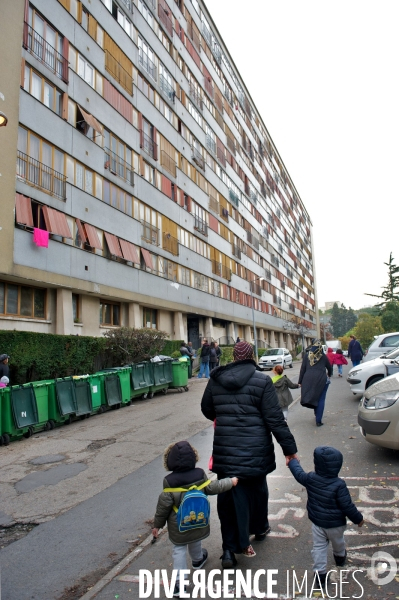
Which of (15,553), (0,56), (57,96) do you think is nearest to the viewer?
(15,553)

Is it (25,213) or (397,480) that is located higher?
(25,213)

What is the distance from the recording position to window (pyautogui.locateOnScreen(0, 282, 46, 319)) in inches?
691

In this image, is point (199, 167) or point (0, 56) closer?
point (0, 56)

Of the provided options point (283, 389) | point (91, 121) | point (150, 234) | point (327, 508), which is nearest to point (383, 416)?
point (283, 389)

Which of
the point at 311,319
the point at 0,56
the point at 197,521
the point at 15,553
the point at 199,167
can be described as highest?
the point at 199,167

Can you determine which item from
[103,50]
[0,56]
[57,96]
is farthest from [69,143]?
[103,50]

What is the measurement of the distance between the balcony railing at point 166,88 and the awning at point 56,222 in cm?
1637

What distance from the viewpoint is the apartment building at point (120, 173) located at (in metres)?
18.2

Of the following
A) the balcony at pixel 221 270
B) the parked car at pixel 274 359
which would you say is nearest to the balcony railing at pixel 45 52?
the parked car at pixel 274 359

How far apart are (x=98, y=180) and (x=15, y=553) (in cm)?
2046

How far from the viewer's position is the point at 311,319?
316 ft

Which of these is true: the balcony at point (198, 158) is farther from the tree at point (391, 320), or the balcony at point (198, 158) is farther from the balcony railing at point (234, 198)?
the tree at point (391, 320)

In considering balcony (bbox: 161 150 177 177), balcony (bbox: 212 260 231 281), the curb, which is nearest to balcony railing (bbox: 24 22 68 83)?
balcony (bbox: 161 150 177 177)

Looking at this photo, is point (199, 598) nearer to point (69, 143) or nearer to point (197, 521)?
point (197, 521)
